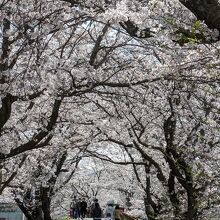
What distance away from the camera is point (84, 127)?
15.8 m

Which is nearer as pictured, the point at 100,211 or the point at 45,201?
the point at 45,201

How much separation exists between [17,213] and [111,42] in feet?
45.6

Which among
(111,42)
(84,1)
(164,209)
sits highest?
(111,42)

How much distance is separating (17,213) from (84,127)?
8979 millimetres

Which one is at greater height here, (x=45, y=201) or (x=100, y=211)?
(x=45, y=201)

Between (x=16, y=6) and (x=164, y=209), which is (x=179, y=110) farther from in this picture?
(x=16, y=6)

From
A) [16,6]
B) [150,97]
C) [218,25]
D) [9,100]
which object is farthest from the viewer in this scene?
[150,97]

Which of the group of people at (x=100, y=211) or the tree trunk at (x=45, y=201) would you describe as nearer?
the group of people at (x=100, y=211)

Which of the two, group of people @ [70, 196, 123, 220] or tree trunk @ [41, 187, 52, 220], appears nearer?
group of people @ [70, 196, 123, 220]

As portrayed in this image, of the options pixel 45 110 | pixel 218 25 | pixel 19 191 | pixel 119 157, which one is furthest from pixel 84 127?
pixel 218 25

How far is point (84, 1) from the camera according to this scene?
7.01 metres

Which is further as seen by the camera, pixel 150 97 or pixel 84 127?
pixel 84 127

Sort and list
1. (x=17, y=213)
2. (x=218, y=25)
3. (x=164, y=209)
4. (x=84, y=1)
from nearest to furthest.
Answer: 1. (x=218, y=25)
2. (x=84, y=1)
3. (x=164, y=209)
4. (x=17, y=213)

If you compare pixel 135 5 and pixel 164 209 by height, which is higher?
pixel 135 5
